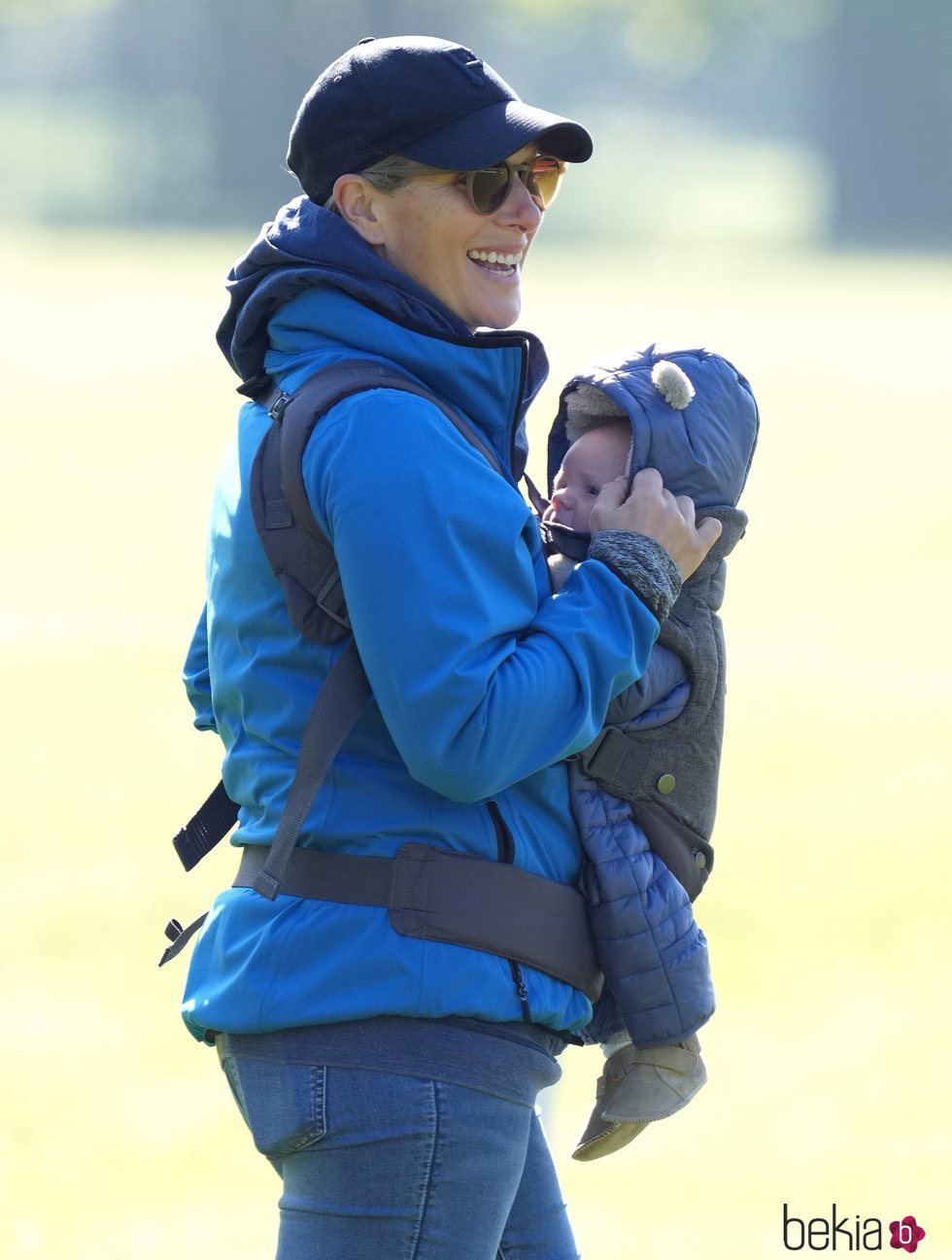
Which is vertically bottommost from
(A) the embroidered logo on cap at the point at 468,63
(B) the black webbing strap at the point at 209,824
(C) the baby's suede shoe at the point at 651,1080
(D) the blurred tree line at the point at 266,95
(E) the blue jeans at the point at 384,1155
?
(E) the blue jeans at the point at 384,1155

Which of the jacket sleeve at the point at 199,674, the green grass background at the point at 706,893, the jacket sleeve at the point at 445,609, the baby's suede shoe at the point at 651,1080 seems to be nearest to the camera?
the jacket sleeve at the point at 445,609

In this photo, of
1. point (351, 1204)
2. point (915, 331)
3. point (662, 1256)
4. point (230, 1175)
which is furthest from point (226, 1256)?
point (915, 331)

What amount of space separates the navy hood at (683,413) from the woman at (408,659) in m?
0.15

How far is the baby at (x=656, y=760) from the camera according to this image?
7.63 feet

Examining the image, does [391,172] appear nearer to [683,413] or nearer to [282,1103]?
[683,413]

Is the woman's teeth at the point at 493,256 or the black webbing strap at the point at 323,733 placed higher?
the woman's teeth at the point at 493,256

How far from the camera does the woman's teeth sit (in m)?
2.29

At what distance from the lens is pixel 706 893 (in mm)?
7129

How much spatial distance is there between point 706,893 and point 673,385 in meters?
4.88

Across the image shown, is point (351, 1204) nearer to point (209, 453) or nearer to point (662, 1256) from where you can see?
point (662, 1256)

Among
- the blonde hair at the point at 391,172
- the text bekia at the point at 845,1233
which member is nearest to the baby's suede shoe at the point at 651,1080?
the blonde hair at the point at 391,172

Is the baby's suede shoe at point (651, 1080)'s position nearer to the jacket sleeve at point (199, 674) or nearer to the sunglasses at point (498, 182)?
the jacket sleeve at point (199, 674)

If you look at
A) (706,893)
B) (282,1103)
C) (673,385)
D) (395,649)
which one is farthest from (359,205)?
(706,893)

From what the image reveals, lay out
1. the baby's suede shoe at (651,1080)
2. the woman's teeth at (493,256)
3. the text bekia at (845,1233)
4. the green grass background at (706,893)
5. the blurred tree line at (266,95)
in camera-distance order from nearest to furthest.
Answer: the woman's teeth at (493,256) < the baby's suede shoe at (651,1080) < the text bekia at (845,1233) < the green grass background at (706,893) < the blurred tree line at (266,95)
